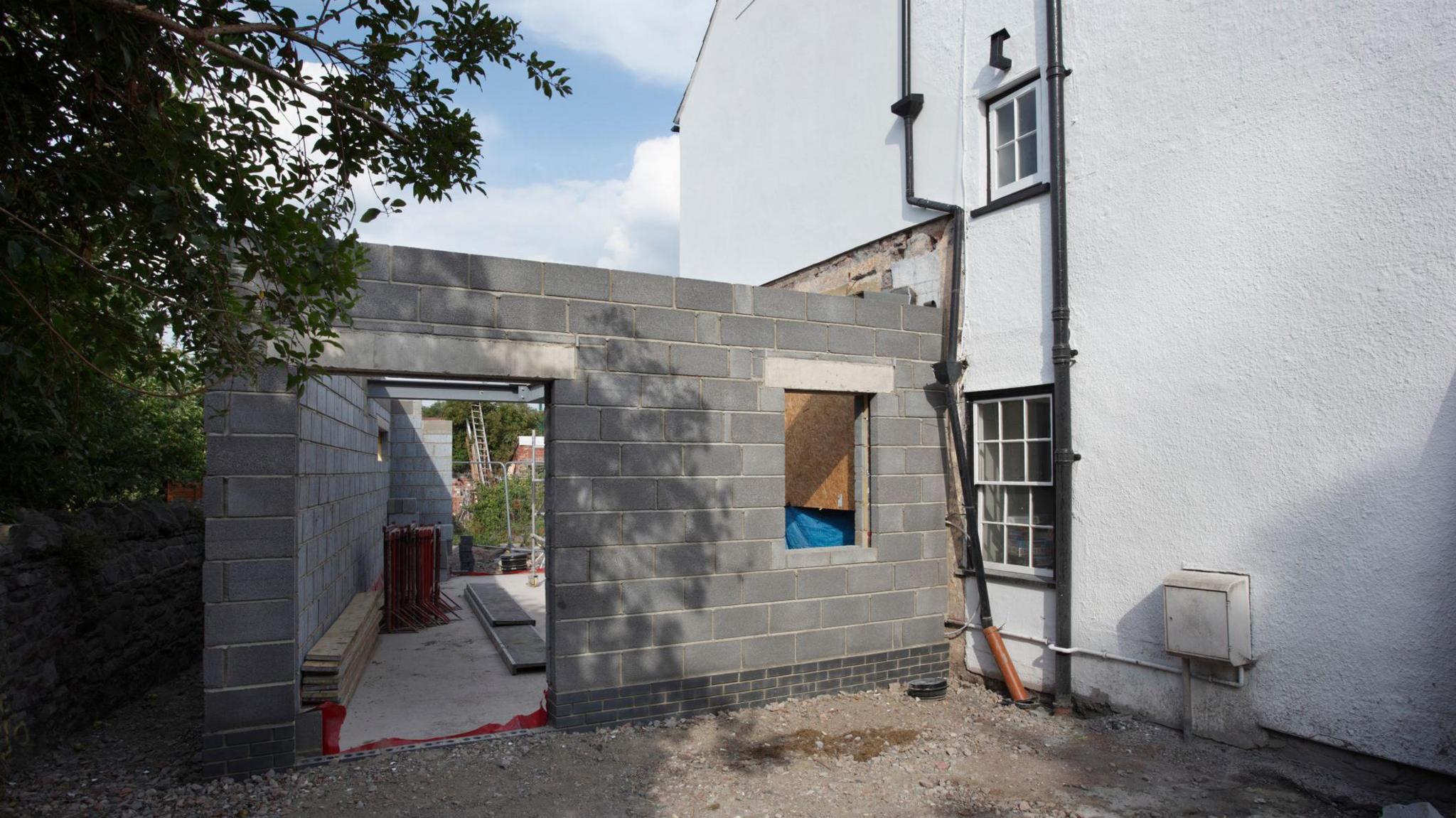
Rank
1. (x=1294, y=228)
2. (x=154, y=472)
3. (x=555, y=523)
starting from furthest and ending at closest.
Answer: (x=154, y=472) < (x=555, y=523) < (x=1294, y=228)

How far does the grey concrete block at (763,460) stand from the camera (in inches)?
273

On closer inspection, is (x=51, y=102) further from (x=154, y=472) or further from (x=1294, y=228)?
(x=154, y=472)

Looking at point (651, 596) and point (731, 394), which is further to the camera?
point (731, 394)

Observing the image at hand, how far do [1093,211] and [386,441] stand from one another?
37.2 feet

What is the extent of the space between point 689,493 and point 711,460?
32cm

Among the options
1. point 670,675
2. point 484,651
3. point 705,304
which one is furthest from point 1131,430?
point 484,651

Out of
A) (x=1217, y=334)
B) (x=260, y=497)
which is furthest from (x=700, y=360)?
(x=1217, y=334)

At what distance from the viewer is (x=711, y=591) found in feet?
21.9

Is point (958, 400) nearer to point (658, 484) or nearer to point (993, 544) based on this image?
point (993, 544)

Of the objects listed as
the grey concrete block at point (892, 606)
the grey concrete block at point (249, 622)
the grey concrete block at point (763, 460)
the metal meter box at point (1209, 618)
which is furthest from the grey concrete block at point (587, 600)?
the metal meter box at point (1209, 618)

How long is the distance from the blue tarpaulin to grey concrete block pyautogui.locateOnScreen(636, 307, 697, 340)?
2.03m

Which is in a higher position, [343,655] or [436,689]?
[343,655]

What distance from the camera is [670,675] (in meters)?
6.49

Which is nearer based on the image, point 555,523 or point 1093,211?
point 555,523
